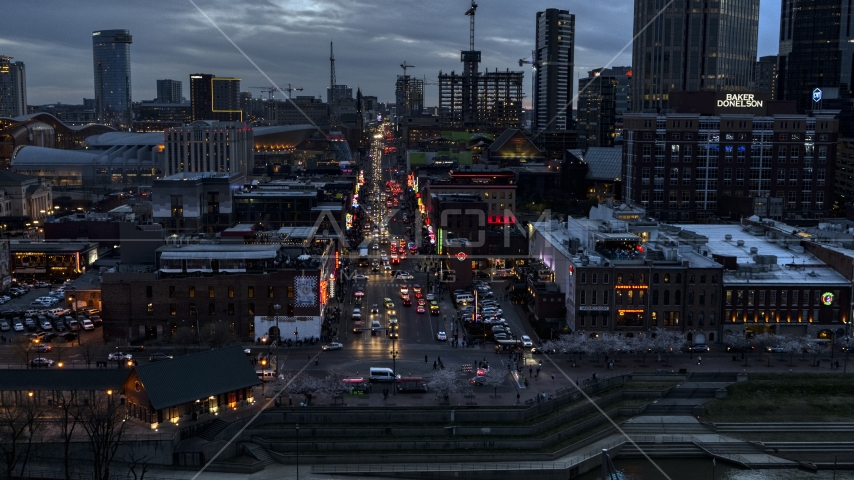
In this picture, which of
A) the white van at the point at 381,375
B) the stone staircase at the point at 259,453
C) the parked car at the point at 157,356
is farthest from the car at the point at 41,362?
the white van at the point at 381,375

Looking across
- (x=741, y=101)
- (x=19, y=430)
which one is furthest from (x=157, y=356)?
(x=741, y=101)

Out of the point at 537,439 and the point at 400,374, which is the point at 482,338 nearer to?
the point at 400,374

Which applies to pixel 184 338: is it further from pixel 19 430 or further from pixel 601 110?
pixel 601 110

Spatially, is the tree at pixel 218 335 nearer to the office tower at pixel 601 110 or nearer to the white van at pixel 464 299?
the white van at pixel 464 299

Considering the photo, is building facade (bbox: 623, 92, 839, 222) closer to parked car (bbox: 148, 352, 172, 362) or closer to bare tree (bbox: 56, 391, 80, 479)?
parked car (bbox: 148, 352, 172, 362)

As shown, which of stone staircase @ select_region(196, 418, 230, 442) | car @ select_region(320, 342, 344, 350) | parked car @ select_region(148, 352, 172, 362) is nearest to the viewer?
stone staircase @ select_region(196, 418, 230, 442)

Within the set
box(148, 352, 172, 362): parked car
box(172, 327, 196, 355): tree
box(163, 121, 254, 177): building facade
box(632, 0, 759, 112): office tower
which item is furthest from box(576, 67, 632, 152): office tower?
box(148, 352, 172, 362): parked car

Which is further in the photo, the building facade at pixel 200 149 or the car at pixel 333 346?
the building facade at pixel 200 149
